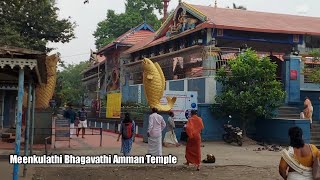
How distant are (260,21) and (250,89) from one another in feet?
21.6

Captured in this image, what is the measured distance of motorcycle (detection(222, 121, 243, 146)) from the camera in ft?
56.6

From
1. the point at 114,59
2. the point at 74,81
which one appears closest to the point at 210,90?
the point at 114,59

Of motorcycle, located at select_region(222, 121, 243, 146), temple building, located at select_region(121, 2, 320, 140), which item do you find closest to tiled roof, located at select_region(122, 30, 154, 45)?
temple building, located at select_region(121, 2, 320, 140)

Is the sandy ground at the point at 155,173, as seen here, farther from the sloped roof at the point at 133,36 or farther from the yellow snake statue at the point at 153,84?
the sloped roof at the point at 133,36

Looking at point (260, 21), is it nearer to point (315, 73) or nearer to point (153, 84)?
point (315, 73)

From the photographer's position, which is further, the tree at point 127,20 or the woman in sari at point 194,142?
the tree at point 127,20

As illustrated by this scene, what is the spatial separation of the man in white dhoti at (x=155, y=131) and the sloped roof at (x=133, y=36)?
22750 mm

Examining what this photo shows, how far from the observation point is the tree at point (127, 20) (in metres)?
52.0

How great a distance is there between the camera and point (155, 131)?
11266 millimetres

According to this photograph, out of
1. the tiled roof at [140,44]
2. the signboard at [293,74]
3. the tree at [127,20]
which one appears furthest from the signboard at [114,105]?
the tree at [127,20]

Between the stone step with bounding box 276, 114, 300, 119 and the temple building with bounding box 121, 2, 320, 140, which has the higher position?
the temple building with bounding box 121, 2, 320, 140

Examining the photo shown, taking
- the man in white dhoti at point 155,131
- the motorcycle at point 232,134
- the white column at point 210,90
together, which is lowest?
the motorcycle at point 232,134

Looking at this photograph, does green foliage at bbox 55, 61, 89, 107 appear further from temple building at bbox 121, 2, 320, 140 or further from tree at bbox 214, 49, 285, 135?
tree at bbox 214, 49, 285, 135

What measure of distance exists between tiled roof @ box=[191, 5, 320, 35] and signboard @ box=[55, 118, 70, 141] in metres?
8.83
